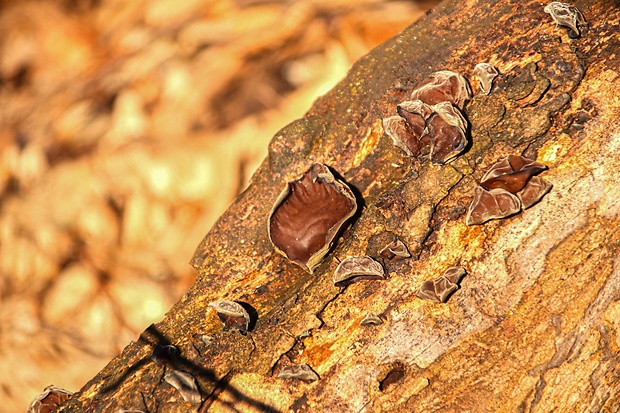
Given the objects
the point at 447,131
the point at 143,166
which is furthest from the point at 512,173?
the point at 143,166

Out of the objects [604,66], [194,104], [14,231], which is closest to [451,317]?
[604,66]

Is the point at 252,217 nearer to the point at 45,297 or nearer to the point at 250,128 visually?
the point at 250,128

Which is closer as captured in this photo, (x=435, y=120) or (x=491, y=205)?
(x=491, y=205)

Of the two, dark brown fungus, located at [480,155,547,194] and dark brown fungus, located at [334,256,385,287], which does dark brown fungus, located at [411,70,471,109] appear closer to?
dark brown fungus, located at [480,155,547,194]

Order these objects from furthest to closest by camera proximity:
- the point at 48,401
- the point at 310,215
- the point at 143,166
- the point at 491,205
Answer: the point at 143,166, the point at 48,401, the point at 310,215, the point at 491,205

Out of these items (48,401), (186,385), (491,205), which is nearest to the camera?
(491,205)

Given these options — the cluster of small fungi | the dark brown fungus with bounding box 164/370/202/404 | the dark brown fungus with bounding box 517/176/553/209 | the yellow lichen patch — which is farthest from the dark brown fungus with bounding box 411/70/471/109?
the dark brown fungus with bounding box 164/370/202/404

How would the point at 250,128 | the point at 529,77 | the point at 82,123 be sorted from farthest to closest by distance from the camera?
the point at 82,123, the point at 250,128, the point at 529,77

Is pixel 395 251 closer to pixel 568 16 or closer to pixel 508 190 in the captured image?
pixel 508 190
